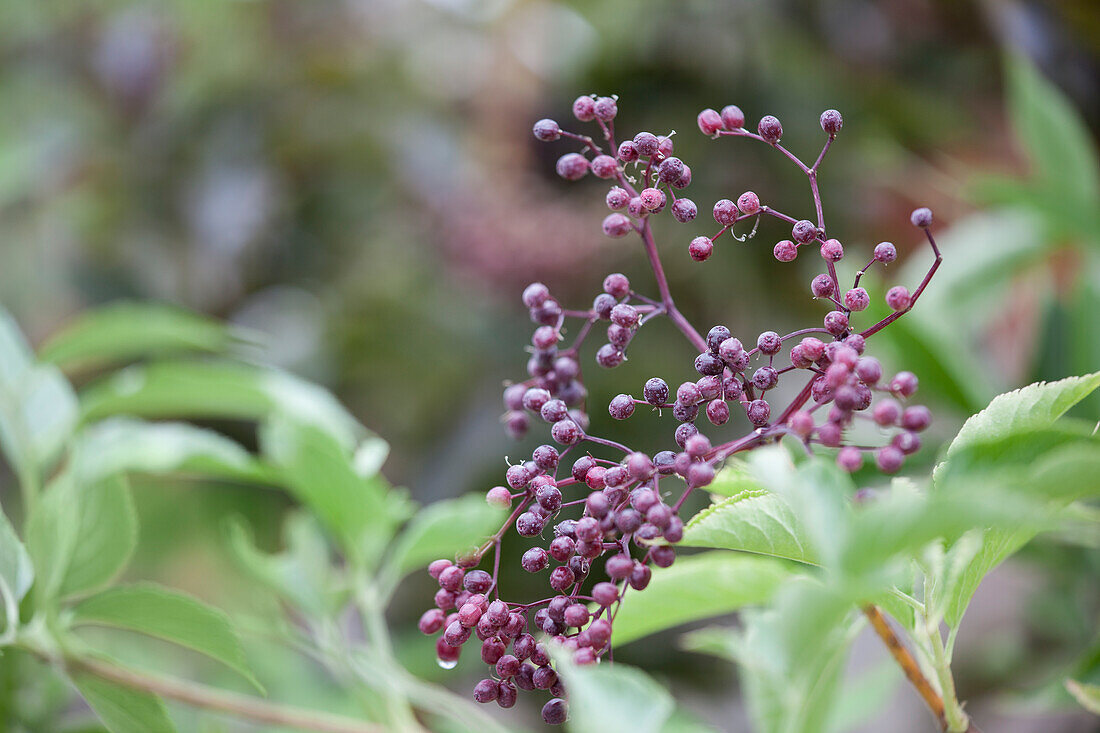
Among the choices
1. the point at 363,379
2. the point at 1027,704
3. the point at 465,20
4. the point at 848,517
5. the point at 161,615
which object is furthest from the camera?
the point at 465,20

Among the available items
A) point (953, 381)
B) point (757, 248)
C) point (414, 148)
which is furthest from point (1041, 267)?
point (414, 148)

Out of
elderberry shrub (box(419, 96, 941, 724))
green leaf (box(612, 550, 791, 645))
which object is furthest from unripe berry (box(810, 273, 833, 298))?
green leaf (box(612, 550, 791, 645))

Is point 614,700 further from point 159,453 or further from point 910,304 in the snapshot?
point 159,453

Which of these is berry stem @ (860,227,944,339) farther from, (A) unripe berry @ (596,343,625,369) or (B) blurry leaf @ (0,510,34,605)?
(B) blurry leaf @ (0,510,34,605)

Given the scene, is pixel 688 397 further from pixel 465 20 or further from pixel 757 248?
pixel 465 20

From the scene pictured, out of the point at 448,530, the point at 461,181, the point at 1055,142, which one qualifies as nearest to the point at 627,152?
the point at 448,530

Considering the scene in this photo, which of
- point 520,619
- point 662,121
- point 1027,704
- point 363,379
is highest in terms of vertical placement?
point 662,121
